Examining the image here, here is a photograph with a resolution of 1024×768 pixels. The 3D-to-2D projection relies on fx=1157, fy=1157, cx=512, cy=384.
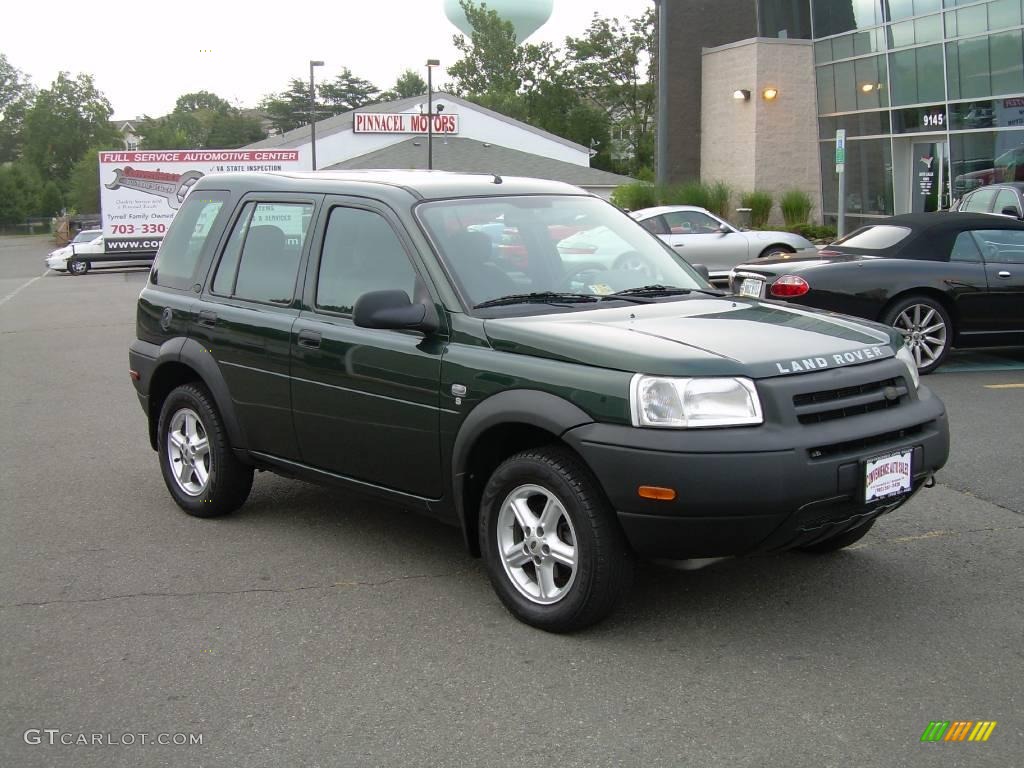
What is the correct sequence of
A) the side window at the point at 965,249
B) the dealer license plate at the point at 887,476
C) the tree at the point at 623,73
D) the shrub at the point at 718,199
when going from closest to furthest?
the dealer license plate at the point at 887,476, the side window at the point at 965,249, the shrub at the point at 718,199, the tree at the point at 623,73

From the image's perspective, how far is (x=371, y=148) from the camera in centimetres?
6172

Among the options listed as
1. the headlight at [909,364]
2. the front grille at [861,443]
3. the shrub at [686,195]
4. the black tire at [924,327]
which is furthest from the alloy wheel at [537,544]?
the shrub at [686,195]

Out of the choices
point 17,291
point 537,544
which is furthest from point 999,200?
point 17,291

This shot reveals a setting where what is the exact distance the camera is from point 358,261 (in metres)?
5.48

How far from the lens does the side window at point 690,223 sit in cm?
2012

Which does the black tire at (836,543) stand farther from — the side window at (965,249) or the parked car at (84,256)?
the parked car at (84,256)

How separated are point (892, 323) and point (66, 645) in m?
8.30

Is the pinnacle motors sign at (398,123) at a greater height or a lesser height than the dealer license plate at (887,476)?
greater

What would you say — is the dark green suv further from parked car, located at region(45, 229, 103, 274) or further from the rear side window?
parked car, located at region(45, 229, 103, 274)

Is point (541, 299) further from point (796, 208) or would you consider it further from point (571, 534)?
point (796, 208)

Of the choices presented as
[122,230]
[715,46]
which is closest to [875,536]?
[715,46]

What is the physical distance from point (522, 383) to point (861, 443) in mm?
1314

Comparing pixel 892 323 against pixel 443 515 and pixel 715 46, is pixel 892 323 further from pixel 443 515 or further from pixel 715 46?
pixel 715 46

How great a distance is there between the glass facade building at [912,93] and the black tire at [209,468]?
21.3 meters
